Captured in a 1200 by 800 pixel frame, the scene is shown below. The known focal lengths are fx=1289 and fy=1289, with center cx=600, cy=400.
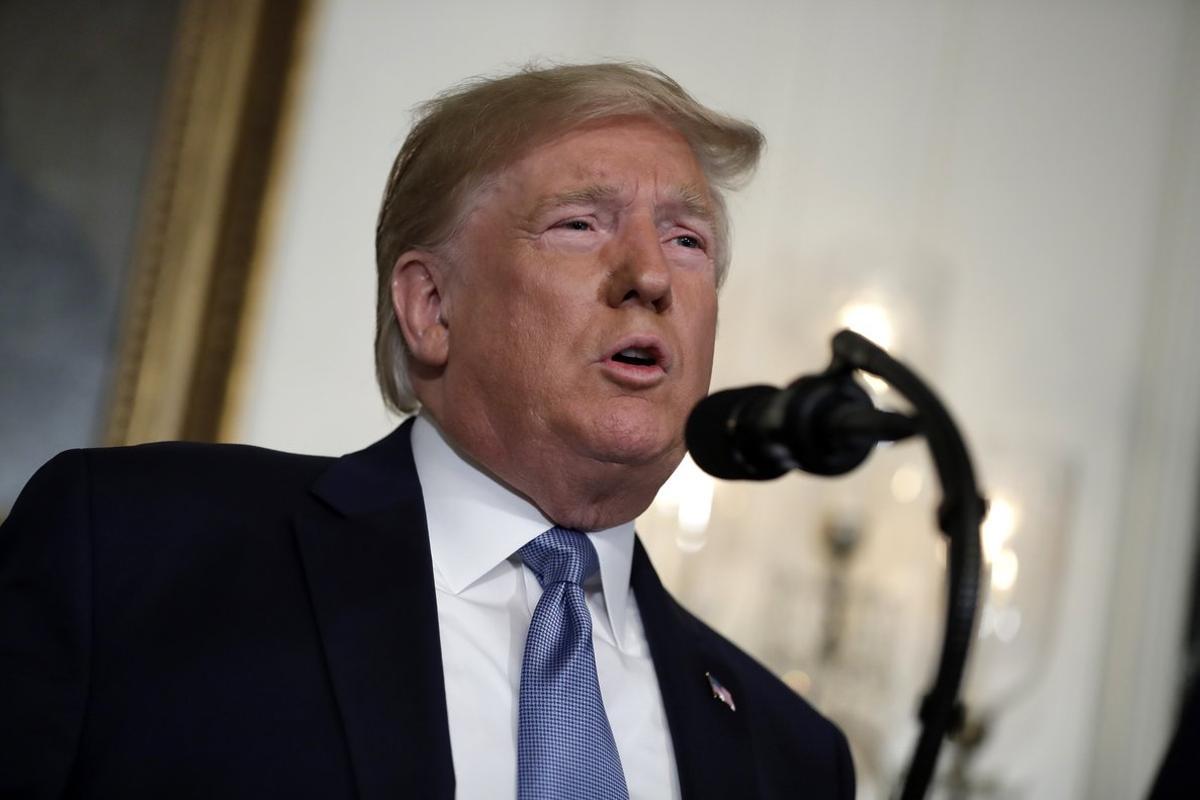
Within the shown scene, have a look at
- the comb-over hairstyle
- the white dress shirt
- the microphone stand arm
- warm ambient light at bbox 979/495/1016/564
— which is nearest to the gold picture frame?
the comb-over hairstyle

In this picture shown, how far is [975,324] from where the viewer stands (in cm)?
512

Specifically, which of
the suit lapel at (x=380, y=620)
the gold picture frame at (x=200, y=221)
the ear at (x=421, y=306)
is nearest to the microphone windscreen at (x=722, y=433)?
the suit lapel at (x=380, y=620)

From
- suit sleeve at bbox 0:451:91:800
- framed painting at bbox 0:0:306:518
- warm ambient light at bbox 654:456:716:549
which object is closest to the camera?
suit sleeve at bbox 0:451:91:800

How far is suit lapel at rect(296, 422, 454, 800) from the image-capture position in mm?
1437

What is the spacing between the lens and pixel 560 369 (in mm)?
1789

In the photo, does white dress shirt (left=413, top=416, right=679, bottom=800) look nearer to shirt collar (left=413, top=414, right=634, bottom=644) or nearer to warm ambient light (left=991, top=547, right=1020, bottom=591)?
shirt collar (left=413, top=414, right=634, bottom=644)

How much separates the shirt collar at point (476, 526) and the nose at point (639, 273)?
323 millimetres

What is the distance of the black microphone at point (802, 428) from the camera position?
0.99m

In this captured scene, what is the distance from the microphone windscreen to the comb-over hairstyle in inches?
36.4

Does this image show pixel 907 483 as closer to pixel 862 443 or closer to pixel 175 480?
pixel 175 480

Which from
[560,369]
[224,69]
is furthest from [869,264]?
[560,369]

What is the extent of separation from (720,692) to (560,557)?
34cm

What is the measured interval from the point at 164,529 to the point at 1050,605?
4.27m

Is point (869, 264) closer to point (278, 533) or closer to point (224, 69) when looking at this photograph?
point (224, 69)
